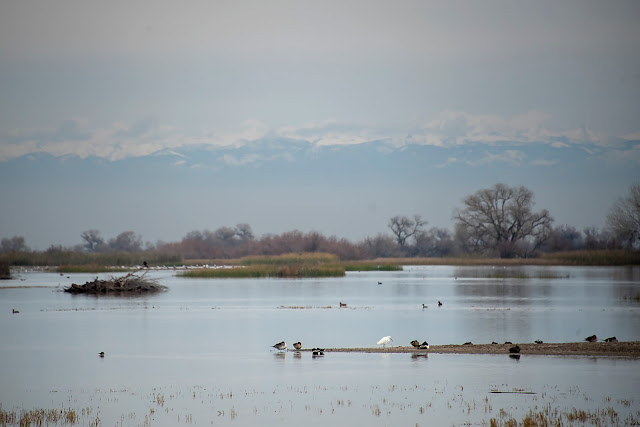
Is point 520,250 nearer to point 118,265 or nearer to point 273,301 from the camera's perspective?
point 118,265

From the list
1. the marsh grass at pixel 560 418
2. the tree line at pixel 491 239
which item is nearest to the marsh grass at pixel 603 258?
the tree line at pixel 491 239

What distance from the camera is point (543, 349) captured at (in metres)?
17.6

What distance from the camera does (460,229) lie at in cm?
8969

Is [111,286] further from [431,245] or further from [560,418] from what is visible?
[431,245]

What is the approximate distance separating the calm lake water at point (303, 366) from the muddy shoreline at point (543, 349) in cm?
52

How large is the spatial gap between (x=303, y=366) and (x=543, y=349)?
16.6 ft

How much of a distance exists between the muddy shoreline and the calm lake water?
525 mm

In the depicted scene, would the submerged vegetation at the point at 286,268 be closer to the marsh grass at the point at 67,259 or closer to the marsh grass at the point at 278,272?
the marsh grass at the point at 278,272

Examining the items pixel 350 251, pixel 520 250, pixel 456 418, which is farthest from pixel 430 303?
pixel 520 250

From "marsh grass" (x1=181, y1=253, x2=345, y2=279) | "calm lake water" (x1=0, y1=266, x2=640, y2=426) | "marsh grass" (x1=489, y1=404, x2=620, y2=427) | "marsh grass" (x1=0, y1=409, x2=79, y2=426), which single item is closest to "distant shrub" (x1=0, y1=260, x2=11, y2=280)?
"marsh grass" (x1=181, y1=253, x2=345, y2=279)

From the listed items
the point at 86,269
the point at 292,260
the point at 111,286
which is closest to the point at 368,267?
the point at 292,260

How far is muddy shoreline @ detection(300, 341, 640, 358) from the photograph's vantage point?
56.1ft

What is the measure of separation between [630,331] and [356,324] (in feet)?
24.8

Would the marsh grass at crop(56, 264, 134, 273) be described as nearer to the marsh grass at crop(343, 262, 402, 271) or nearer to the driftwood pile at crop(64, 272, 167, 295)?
the marsh grass at crop(343, 262, 402, 271)
